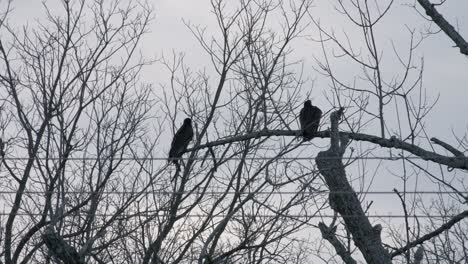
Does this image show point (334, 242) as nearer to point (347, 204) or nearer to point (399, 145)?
point (347, 204)

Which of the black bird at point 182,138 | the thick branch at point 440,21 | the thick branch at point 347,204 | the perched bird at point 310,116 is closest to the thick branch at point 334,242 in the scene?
the thick branch at point 347,204

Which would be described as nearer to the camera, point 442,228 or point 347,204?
point 442,228

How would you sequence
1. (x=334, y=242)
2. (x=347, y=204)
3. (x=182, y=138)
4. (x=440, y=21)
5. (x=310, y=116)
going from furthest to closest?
(x=182, y=138), (x=310, y=116), (x=334, y=242), (x=347, y=204), (x=440, y=21)

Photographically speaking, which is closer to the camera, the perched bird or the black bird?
the perched bird

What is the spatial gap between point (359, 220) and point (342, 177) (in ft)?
1.59

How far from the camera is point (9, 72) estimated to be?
53.3 ft

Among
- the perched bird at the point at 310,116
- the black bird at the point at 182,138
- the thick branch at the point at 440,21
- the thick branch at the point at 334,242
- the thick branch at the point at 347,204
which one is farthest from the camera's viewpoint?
the black bird at the point at 182,138

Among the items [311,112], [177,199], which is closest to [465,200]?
[311,112]

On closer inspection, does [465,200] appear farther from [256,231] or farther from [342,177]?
[256,231]

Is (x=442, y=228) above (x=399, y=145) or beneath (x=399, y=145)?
beneath

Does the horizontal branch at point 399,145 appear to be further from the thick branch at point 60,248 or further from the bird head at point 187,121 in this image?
the bird head at point 187,121

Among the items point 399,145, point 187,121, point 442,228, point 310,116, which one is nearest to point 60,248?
point 399,145

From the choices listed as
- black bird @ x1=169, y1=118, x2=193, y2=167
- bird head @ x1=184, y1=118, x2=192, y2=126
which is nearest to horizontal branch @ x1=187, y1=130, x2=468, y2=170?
black bird @ x1=169, y1=118, x2=193, y2=167

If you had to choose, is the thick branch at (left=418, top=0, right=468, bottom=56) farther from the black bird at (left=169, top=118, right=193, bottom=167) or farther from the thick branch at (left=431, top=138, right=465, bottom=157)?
the black bird at (left=169, top=118, right=193, bottom=167)
